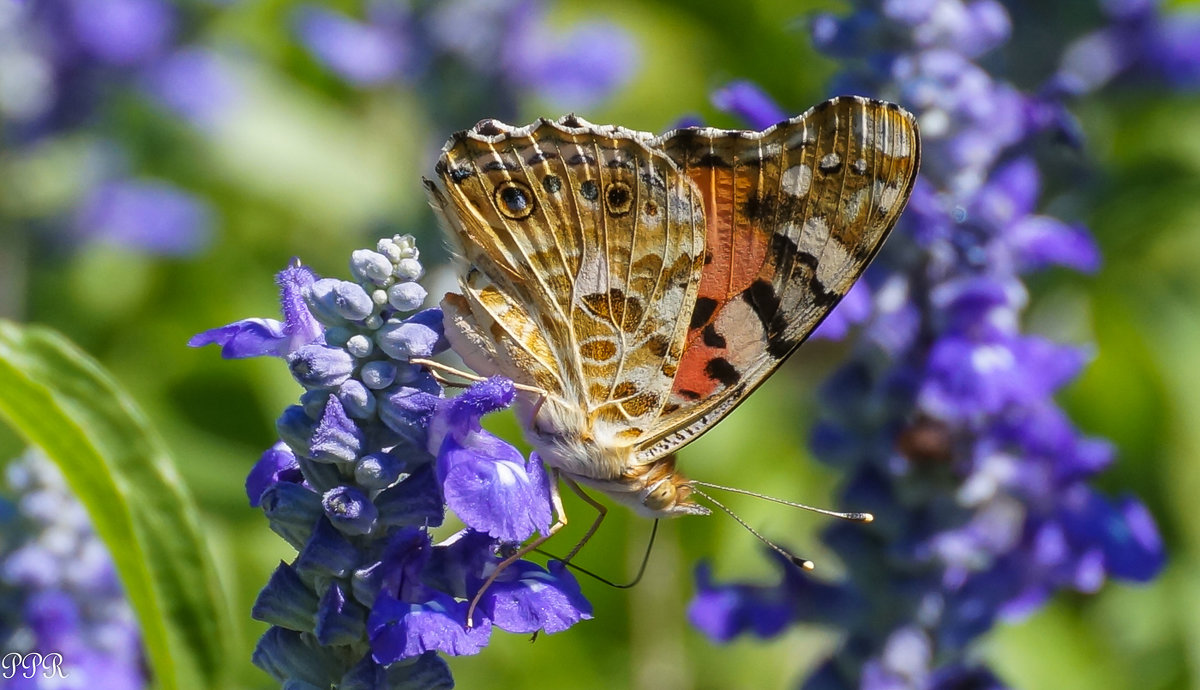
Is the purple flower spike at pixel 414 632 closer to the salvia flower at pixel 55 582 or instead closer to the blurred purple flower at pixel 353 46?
the salvia flower at pixel 55 582

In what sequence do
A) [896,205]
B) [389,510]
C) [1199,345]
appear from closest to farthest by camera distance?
[389,510] → [896,205] → [1199,345]

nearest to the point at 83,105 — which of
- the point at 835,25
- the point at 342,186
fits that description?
the point at 342,186

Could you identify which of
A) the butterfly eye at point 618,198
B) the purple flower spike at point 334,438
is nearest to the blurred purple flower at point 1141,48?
the butterfly eye at point 618,198

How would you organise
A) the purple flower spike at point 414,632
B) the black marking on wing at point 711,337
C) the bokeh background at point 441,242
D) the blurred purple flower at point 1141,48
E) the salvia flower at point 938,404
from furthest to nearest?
the blurred purple flower at point 1141,48 → the bokeh background at point 441,242 → the salvia flower at point 938,404 → the black marking on wing at point 711,337 → the purple flower spike at point 414,632

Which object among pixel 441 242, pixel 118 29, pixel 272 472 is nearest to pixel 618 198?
pixel 272 472

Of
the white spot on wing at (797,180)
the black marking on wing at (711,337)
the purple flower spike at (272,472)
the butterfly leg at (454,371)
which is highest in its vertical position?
the white spot on wing at (797,180)

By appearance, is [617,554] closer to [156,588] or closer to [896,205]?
[896,205]
